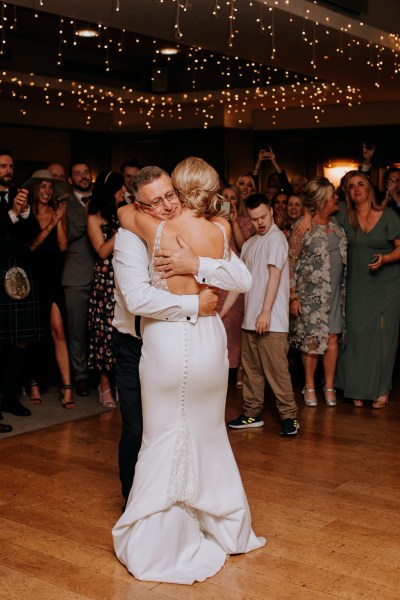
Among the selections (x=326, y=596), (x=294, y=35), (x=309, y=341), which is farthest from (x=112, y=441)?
(x=294, y=35)

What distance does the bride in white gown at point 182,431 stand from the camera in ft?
9.54

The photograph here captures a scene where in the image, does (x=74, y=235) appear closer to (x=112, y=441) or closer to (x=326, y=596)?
(x=112, y=441)

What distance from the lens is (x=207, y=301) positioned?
2957 mm

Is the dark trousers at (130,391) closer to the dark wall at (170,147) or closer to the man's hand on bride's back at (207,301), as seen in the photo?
the man's hand on bride's back at (207,301)

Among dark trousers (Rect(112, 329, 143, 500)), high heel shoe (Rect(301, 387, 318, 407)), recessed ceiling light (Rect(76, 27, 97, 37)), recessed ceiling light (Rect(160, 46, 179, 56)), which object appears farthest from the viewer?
recessed ceiling light (Rect(160, 46, 179, 56))

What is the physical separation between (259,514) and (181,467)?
2.37 feet

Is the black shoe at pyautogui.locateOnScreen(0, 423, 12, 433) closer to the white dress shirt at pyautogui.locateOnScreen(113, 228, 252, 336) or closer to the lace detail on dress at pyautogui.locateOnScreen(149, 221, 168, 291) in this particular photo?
the white dress shirt at pyautogui.locateOnScreen(113, 228, 252, 336)

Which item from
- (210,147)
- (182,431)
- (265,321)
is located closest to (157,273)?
(182,431)

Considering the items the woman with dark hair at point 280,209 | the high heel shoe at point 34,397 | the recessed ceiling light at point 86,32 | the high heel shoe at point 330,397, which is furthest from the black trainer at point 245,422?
the recessed ceiling light at point 86,32

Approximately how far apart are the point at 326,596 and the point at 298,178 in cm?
517

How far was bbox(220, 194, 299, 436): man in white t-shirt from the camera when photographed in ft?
15.6

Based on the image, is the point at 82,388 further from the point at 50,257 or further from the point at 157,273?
the point at 157,273

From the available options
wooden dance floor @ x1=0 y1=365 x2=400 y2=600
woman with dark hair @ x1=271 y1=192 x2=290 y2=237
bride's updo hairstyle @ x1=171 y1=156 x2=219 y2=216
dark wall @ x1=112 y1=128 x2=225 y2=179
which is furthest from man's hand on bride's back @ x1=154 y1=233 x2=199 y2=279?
dark wall @ x1=112 y1=128 x2=225 y2=179

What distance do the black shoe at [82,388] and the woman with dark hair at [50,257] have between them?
0.22 metres
